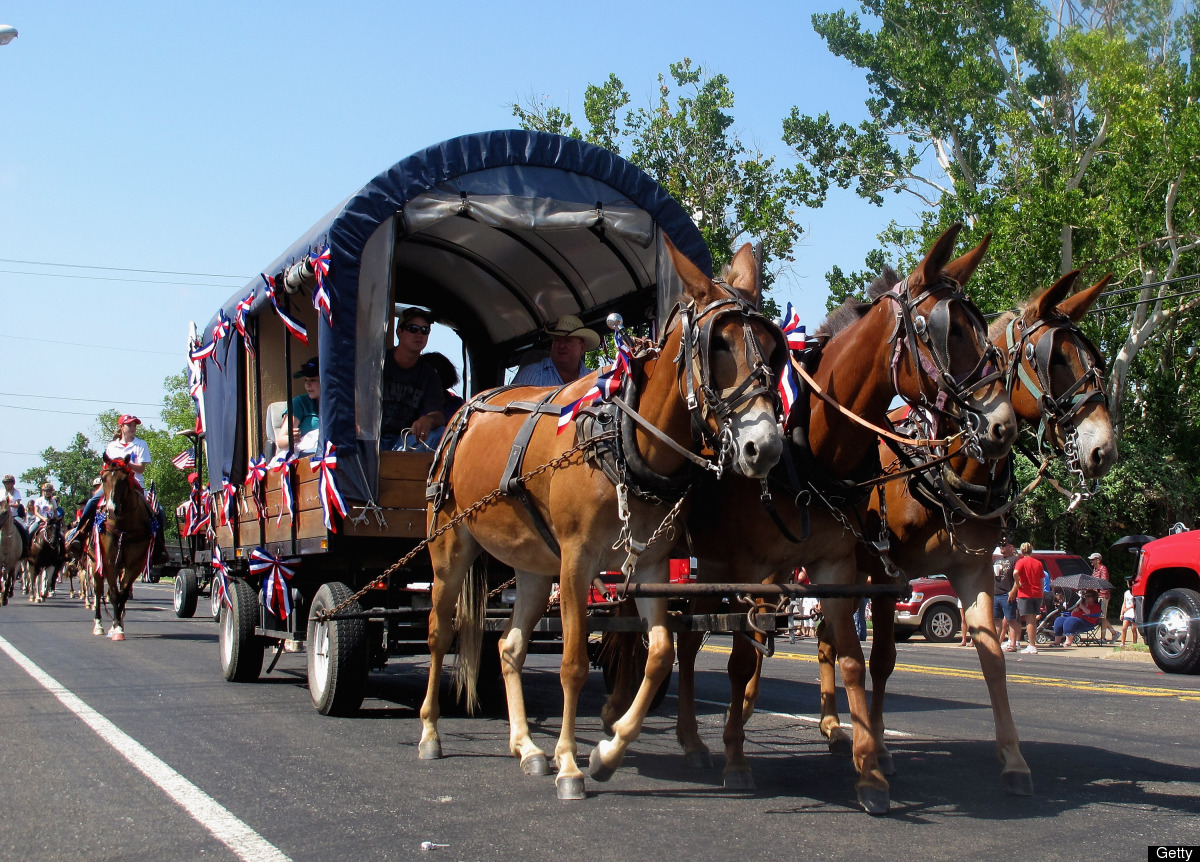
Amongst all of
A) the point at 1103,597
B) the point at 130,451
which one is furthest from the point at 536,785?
the point at 1103,597

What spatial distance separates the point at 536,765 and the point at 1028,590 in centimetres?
1370

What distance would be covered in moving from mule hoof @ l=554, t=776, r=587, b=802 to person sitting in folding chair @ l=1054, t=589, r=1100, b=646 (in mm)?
15620

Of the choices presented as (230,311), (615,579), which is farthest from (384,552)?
(230,311)

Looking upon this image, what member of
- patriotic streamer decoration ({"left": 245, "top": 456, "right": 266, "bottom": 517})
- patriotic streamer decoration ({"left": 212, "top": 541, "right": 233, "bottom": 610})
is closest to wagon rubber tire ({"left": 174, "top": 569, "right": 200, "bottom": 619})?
patriotic streamer decoration ({"left": 212, "top": 541, "right": 233, "bottom": 610})

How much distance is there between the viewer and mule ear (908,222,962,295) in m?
5.09

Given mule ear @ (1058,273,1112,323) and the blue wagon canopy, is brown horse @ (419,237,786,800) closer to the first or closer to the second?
the blue wagon canopy

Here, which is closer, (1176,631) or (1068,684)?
(1068,684)

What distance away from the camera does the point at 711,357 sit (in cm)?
489

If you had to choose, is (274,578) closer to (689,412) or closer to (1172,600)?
(689,412)

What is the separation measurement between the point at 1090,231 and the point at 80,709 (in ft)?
70.0

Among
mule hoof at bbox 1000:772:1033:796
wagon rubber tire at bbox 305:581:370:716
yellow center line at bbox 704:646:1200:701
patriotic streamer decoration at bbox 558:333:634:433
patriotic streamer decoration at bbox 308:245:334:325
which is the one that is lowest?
yellow center line at bbox 704:646:1200:701

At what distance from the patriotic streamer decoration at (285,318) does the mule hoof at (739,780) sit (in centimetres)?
443

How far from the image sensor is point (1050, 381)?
18.8ft

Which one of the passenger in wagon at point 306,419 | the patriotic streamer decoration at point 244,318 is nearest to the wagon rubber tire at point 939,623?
the passenger in wagon at point 306,419
